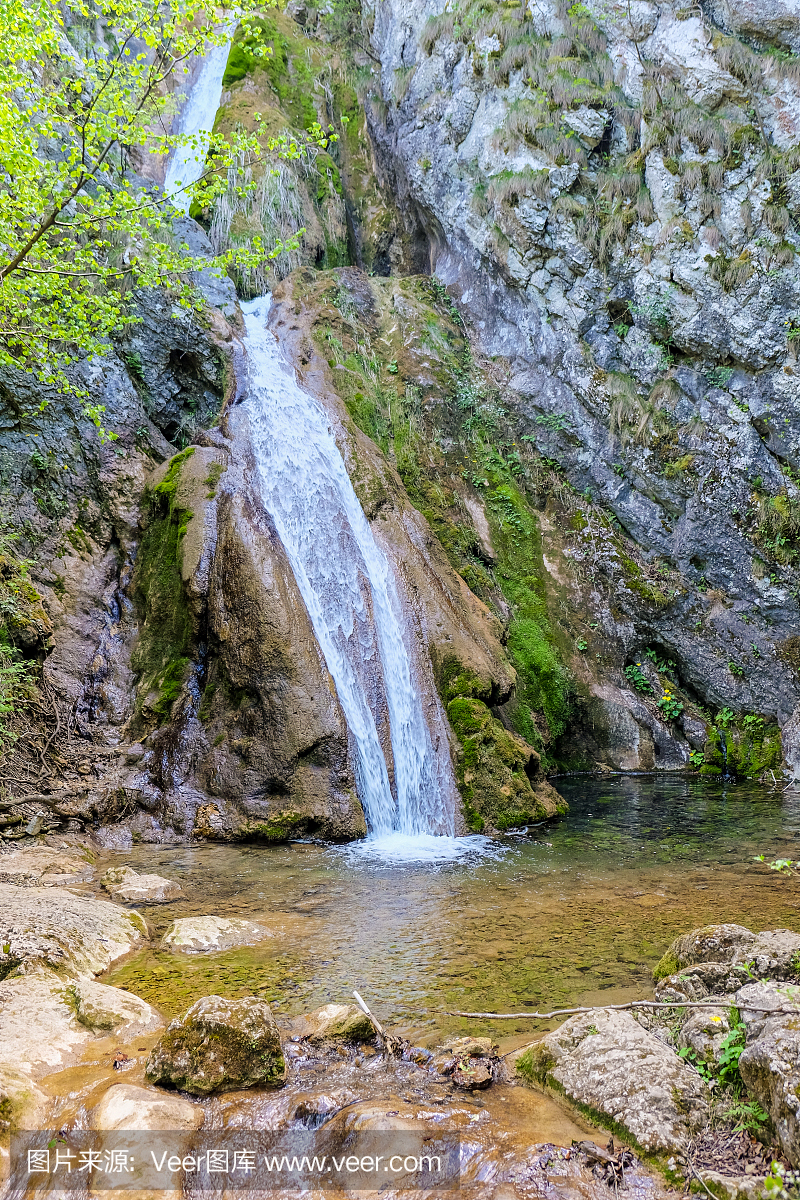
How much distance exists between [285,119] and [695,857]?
20421mm

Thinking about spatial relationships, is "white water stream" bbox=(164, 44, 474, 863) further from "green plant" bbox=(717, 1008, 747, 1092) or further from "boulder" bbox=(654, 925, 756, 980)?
"green plant" bbox=(717, 1008, 747, 1092)

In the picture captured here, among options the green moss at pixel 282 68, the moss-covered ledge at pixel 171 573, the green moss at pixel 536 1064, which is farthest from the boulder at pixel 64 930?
the green moss at pixel 282 68

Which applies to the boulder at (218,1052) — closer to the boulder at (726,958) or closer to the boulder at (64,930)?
the boulder at (64,930)

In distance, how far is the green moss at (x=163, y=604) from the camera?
9273 mm

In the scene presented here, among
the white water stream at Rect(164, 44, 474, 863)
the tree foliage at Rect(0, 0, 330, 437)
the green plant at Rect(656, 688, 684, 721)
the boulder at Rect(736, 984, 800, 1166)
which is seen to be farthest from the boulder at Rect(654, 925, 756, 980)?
the green plant at Rect(656, 688, 684, 721)

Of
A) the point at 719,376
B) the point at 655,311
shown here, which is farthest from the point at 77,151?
the point at 719,376

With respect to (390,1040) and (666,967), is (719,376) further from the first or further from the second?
(390,1040)

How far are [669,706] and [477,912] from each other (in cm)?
807

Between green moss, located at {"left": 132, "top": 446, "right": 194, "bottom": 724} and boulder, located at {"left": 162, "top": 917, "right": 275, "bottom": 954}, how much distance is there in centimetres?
427

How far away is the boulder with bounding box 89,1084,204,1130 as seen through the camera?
2709mm

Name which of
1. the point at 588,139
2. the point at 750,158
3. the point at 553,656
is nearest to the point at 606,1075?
the point at 553,656

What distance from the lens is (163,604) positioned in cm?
1003

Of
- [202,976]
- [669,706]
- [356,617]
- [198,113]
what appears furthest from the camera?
[198,113]

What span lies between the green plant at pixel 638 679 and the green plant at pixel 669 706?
0.84 feet
